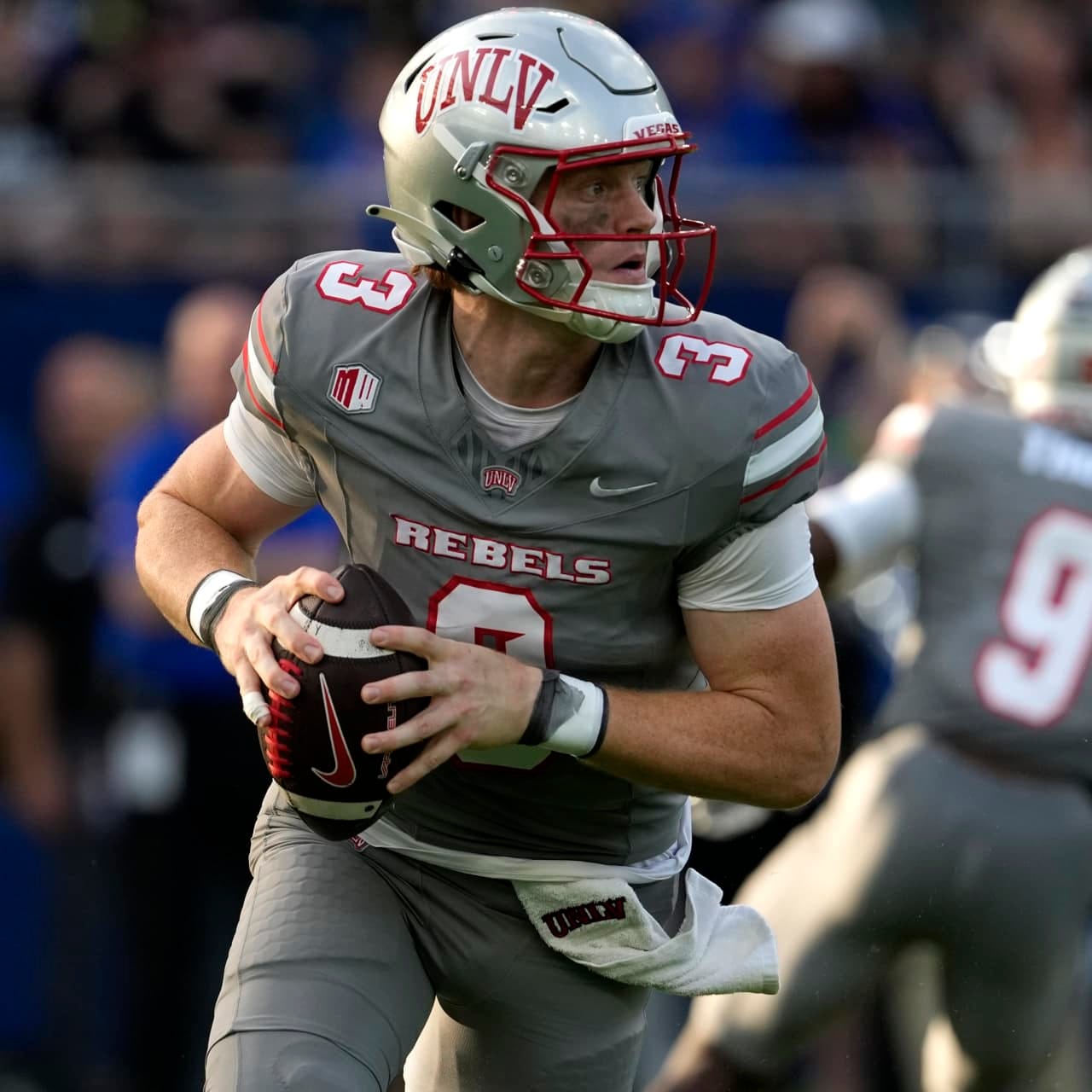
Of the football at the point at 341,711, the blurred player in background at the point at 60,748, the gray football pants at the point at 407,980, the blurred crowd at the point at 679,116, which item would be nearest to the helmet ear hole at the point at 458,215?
the football at the point at 341,711

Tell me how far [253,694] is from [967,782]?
2251mm

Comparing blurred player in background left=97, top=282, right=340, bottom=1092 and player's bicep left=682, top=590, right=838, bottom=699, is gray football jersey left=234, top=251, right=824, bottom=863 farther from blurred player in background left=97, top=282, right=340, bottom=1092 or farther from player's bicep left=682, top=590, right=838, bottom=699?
blurred player in background left=97, top=282, right=340, bottom=1092

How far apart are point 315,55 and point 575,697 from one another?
21.4ft

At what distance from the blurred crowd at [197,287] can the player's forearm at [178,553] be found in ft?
8.98

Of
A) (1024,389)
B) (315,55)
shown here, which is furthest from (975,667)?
(315,55)

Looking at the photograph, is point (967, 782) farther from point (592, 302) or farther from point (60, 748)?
point (60, 748)

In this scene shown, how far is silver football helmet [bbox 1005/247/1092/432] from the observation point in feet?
16.5

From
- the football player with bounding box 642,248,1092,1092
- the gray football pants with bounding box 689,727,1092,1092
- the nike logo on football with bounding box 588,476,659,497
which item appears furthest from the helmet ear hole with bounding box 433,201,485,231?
the gray football pants with bounding box 689,727,1092,1092

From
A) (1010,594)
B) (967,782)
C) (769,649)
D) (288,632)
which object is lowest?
(967,782)

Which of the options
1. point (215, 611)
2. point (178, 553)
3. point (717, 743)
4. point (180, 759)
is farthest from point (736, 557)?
point (180, 759)

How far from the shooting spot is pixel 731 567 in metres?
3.14

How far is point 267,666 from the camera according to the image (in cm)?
294

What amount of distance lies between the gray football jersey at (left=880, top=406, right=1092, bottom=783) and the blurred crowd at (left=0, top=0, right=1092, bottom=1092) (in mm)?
1442

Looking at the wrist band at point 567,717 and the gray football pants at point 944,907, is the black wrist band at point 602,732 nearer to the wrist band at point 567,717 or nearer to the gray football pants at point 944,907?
the wrist band at point 567,717
